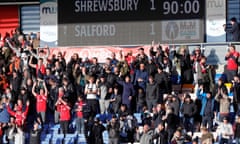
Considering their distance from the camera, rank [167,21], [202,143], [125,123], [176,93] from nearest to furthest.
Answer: [202,143] < [125,123] < [176,93] < [167,21]

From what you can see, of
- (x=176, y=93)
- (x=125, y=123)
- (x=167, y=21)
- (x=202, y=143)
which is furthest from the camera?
(x=167, y=21)

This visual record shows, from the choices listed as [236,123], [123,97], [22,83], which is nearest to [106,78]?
[123,97]

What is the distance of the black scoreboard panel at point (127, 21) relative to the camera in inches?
1328

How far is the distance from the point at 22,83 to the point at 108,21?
4.68m

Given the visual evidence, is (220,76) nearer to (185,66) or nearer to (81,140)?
(185,66)

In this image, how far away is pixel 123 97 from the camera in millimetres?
30078

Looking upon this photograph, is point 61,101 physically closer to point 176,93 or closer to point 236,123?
point 176,93

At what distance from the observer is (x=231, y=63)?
30.6 meters

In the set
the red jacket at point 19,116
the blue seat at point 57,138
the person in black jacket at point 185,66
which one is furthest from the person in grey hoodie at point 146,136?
the red jacket at point 19,116

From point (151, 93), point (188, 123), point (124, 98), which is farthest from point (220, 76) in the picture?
point (124, 98)

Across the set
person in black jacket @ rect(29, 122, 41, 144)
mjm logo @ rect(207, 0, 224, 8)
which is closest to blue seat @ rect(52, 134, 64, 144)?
person in black jacket @ rect(29, 122, 41, 144)

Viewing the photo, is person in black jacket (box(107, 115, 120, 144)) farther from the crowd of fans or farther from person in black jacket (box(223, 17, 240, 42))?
person in black jacket (box(223, 17, 240, 42))

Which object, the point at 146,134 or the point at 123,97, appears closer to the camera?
the point at 146,134

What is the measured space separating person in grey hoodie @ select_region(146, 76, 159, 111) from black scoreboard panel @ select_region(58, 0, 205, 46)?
426cm
